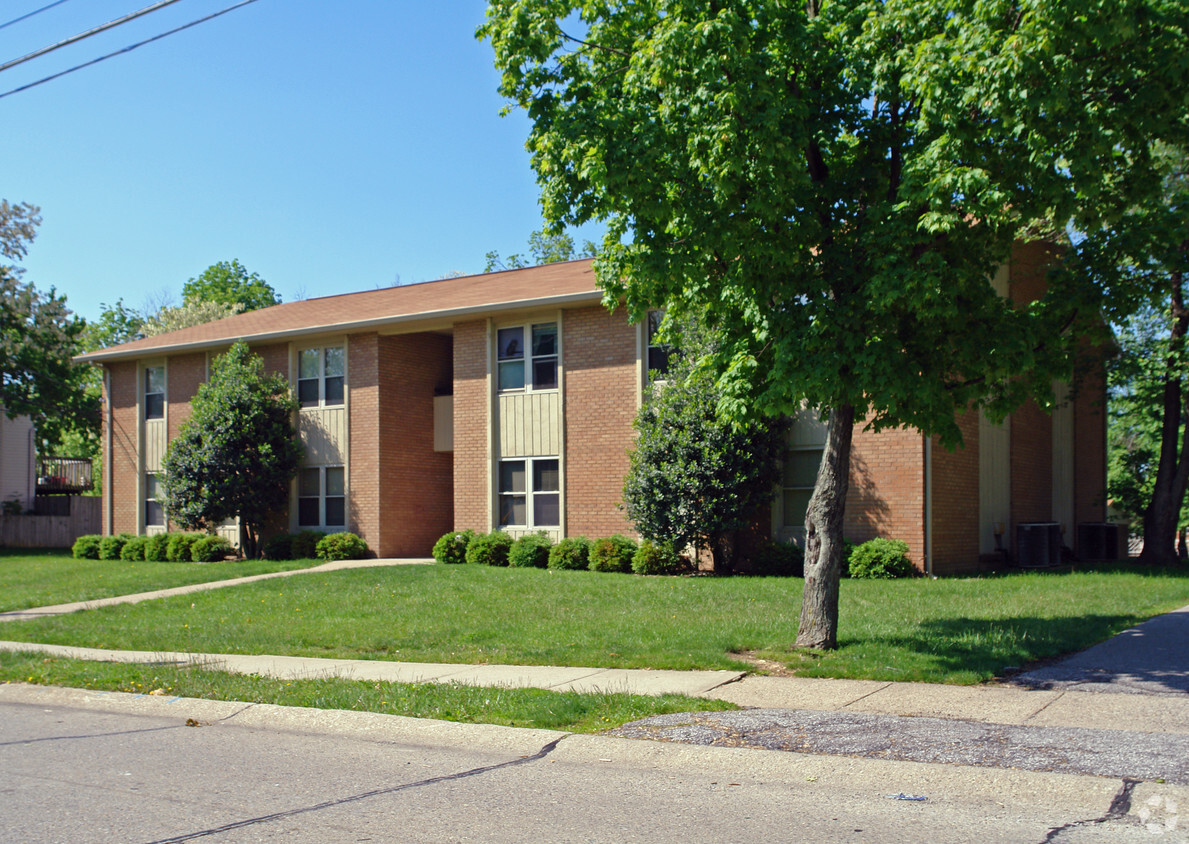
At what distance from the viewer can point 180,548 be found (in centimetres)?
2584

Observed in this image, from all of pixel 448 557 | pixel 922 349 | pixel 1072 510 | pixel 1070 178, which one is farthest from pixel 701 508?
pixel 1072 510

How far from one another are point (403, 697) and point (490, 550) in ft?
44.0

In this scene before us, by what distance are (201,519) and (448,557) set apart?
7.05 meters

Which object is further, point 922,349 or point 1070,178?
point 922,349

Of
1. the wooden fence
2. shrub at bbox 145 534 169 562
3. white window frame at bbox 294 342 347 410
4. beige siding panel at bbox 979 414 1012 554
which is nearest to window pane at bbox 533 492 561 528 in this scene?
white window frame at bbox 294 342 347 410

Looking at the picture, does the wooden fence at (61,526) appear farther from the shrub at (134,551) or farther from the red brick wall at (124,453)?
the shrub at (134,551)

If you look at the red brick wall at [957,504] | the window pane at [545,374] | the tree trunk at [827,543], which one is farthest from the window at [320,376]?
the tree trunk at [827,543]

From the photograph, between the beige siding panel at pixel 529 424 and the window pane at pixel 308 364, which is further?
the window pane at pixel 308 364

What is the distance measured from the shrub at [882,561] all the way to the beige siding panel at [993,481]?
3763 millimetres

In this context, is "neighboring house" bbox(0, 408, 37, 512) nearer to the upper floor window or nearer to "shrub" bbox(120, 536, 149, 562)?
"shrub" bbox(120, 536, 149, 562)

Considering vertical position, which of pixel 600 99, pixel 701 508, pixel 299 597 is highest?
pixel 600 99

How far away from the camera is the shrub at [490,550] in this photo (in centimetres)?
2198

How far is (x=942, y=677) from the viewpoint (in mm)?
9055

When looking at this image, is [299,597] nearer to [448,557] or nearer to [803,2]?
[448,557]
